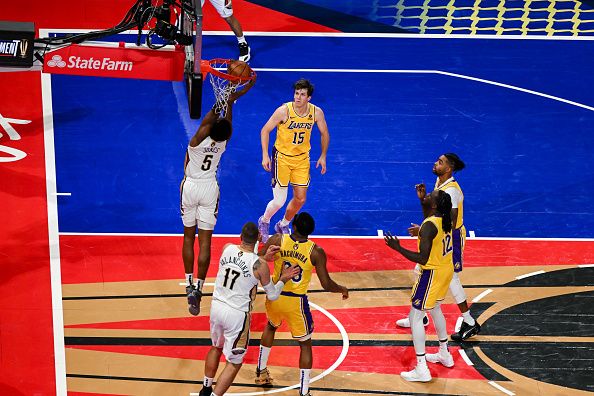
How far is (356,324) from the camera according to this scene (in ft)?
39.6

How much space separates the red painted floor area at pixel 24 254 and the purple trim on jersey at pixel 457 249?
4.57 metres

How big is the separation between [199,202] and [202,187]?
194 mm

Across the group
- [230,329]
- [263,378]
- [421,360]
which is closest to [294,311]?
[230,329]

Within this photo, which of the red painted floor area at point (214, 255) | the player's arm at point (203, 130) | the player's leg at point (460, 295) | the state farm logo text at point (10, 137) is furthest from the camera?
the state farm logo text at point (10, 137)

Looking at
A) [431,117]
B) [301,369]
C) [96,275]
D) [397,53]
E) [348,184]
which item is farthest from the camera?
[397,53]

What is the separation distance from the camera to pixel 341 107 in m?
16.2

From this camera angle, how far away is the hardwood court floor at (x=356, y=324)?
36.5ft

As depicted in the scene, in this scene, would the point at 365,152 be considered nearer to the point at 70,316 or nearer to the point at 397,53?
the point at 397,53

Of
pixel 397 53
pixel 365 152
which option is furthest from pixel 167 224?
pixel 397 53

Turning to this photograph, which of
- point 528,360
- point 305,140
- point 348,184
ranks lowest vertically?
point 528,360

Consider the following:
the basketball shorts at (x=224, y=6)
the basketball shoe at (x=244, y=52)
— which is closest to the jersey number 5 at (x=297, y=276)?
the basketball shorts at (x=224, y=6)

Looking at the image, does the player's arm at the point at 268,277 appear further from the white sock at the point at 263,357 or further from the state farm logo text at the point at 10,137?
the state farm logo text at the point at 10,137

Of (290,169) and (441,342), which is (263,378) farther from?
(290,169)

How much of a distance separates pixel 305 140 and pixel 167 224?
2.30m
